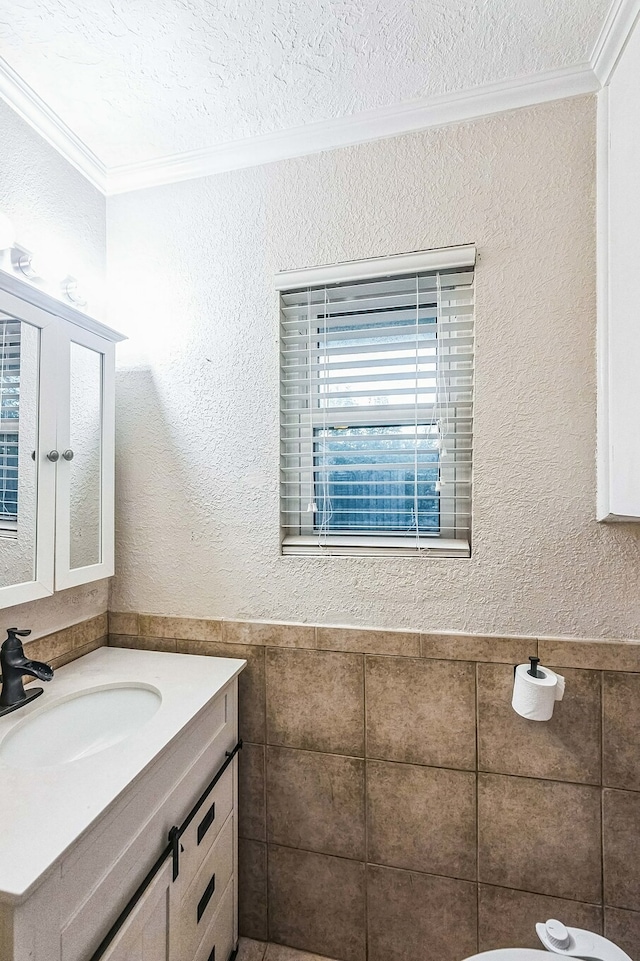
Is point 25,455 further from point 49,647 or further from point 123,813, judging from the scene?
point 123,813

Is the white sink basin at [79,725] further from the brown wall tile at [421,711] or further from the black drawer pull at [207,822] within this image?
the brown wall tile at [421,711]

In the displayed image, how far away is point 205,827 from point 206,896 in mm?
179

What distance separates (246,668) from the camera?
1433 mm

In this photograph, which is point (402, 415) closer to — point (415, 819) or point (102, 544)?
point (102, 544)

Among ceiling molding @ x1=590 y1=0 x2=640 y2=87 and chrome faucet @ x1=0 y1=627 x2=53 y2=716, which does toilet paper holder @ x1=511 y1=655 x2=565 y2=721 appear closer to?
chrome faucet @ x1=0 y1=627 x2=53 y2=716

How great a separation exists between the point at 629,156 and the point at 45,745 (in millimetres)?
1952

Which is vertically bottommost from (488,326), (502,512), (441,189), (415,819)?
(415,819)

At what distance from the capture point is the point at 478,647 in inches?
49.8

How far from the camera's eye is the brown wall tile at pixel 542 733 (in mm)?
1195

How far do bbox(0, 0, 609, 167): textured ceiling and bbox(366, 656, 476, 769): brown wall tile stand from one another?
5.31 ft

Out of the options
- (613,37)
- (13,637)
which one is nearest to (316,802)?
(13,637)

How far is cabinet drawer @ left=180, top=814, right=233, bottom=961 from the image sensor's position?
3.41 ft

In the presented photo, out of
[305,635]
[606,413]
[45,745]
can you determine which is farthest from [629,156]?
[45,745]

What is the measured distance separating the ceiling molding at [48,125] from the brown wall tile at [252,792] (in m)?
1.95
